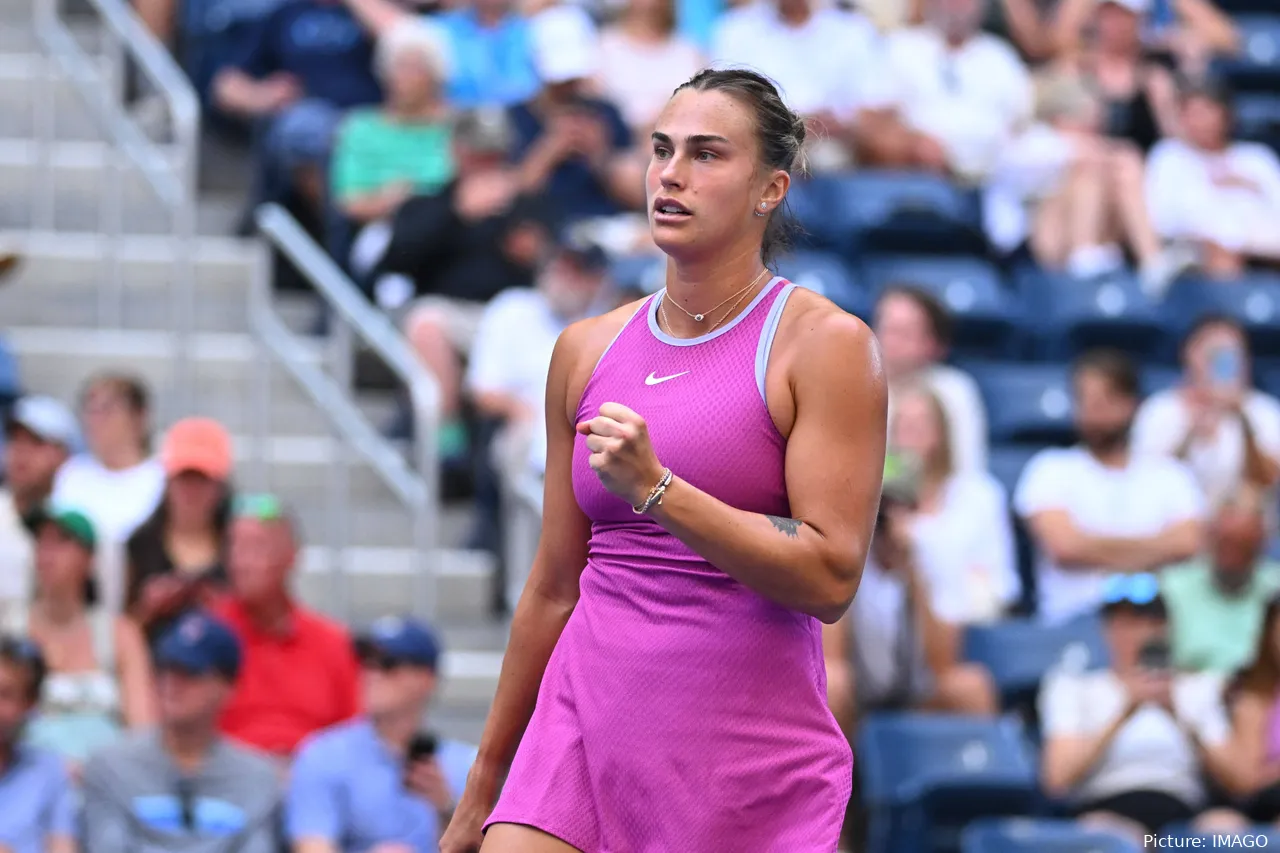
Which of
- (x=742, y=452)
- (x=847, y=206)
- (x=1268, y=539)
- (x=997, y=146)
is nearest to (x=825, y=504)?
(x=742, y=452)

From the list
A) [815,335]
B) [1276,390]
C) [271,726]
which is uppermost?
[815,335]

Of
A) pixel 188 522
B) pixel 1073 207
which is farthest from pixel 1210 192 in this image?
pixel 188 522

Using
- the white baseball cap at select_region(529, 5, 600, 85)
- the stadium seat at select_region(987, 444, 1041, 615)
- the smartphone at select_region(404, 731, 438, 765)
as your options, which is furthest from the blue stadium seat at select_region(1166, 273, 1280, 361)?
the smartphone at select_region(404, 731, 438, 765)

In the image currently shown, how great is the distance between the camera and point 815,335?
3.39 metres

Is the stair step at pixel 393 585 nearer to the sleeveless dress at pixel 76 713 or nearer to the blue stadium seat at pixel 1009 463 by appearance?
the sleeveless dress at pixel 76 713

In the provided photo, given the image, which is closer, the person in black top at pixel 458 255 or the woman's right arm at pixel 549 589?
the woman's right arm at pixel 549 589

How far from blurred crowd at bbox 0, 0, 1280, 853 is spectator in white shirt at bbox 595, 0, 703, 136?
0.02m

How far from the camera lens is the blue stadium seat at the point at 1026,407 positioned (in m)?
9.55

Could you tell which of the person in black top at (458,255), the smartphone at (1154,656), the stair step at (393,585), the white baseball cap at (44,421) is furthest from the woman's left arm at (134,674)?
the smartphone at (1154,656)

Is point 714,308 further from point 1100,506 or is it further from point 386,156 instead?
point 386,156

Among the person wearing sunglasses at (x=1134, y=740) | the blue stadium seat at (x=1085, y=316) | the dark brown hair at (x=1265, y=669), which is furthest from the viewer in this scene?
the blue stadium seat at (x=1085, y=316)

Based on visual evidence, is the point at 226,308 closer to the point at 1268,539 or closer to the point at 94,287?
the point at 94,287

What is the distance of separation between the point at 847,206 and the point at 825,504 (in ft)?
23.3

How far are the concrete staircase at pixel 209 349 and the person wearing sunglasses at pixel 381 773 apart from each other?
113cm
